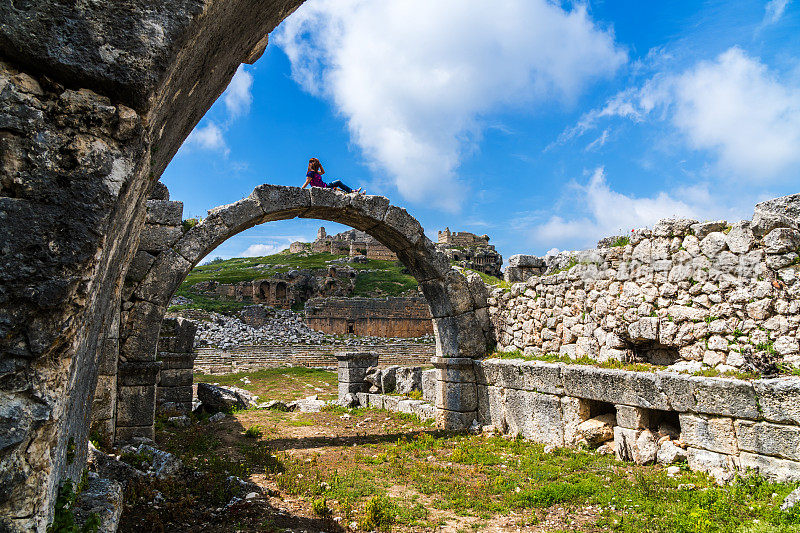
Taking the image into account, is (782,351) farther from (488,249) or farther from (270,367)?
(488,249)

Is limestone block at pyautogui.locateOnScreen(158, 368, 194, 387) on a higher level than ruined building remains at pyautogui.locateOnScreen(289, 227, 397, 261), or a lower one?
lower

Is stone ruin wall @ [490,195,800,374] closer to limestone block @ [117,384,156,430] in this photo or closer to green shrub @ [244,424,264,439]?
green shrub @ [244,424,264,439]

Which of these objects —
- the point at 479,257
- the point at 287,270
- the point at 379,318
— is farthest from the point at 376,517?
the point at 287,270

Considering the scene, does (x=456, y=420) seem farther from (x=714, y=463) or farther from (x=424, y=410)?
(x=714, y=463)

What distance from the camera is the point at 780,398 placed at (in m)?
4.52

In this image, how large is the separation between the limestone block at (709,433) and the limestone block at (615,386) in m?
0.27

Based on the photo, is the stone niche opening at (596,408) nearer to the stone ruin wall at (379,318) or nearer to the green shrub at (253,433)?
the green shrub at (253,433)

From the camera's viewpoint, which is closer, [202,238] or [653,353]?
[653,353]

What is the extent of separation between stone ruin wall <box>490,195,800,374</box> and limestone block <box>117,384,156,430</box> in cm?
629

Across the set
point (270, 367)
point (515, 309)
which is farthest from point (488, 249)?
point (515, 309)

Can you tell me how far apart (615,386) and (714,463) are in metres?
1.36

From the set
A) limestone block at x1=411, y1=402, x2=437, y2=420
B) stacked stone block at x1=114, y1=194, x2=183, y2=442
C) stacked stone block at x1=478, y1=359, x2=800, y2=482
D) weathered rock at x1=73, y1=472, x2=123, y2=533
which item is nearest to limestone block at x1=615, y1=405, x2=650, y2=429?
stacked stone block at x1=478, y1=359, x2=800, y2=482

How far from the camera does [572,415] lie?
6.91m

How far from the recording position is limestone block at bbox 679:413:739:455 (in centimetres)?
493
